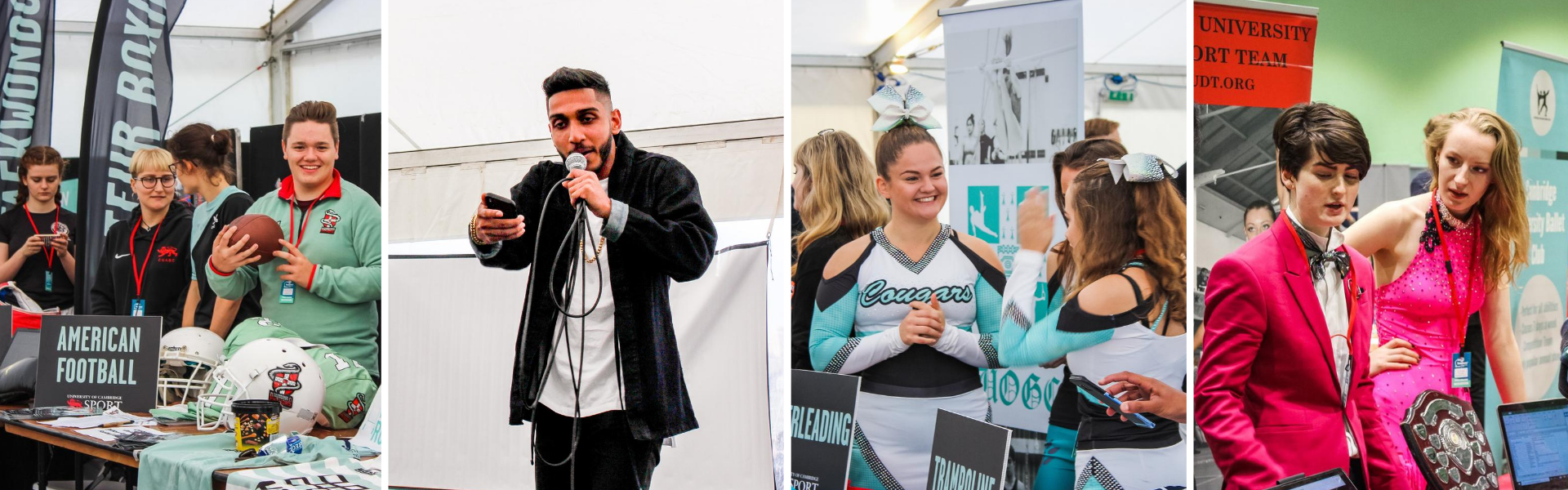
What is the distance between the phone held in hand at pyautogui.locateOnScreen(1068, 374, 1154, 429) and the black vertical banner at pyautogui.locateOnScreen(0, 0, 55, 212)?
442cm

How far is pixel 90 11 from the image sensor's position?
4.42 m

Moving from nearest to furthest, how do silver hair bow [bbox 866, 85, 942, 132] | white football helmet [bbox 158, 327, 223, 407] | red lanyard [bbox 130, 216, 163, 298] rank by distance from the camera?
silver hair bow [bbox 866, 85, 942, 132]
white football helmet [bbox 158, 327, 223, 407]
red lanyard [bbox 130, 216, 163, 298]

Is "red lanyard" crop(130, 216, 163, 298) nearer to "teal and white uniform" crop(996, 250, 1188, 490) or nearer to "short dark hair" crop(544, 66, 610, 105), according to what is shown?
"short dark hair" crop(544, 66, 610, 105)

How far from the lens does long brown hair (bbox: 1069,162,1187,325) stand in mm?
2904

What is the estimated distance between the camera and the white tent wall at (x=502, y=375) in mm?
2672

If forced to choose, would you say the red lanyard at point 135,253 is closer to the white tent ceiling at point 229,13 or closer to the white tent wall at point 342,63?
the white tent ceiling at point 229,13

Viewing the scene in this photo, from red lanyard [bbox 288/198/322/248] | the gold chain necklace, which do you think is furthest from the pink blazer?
red lanyard [bbox 288/198/322/248]

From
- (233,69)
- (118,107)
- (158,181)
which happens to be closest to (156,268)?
(158,181)

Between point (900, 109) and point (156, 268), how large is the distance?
2923 millimetres

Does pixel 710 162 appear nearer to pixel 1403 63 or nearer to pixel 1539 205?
pixel 1403 63

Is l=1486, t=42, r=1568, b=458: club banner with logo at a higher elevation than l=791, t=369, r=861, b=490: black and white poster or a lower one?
higher

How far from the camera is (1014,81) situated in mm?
3000

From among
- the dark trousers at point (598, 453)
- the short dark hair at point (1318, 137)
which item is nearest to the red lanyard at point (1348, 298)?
the short dark hair at point (1318, 137)

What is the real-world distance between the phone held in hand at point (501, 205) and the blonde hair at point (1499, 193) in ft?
9.54
